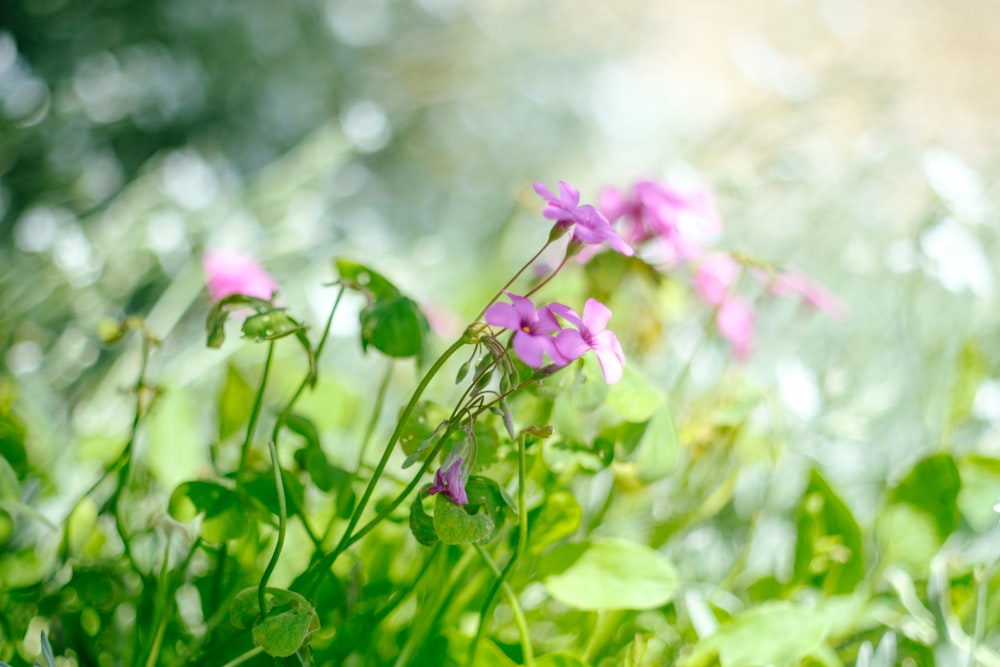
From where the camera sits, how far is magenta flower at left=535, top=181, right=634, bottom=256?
1.32 feet

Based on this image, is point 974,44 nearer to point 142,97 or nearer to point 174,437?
point 142,97

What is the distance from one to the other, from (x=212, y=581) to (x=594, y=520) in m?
0.23

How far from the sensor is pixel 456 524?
1.18ft

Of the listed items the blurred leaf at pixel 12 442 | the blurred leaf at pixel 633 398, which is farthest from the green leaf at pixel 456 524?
the blurred leaf at pixel 12 442

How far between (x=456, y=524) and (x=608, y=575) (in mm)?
165

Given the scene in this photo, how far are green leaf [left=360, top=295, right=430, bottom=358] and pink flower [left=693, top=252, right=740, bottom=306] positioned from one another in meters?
0.26

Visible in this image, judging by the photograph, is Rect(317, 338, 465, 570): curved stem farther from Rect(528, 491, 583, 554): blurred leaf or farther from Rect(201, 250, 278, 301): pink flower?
Rect(201, 250, 278, 301): pink flower

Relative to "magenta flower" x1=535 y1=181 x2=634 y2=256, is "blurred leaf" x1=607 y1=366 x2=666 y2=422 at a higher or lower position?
lower

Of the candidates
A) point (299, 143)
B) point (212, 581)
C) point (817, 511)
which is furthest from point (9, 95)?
point (817, 511)

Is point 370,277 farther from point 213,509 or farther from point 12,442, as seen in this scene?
point 12,442

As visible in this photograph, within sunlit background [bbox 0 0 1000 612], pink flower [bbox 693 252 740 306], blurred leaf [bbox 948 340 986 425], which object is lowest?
sunlit background [bbox 0 0 1000 612]

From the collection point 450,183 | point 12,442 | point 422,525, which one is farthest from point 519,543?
point 450,183

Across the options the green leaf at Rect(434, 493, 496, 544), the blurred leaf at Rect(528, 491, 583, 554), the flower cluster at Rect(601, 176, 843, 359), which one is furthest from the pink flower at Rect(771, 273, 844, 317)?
the green leaf at Rect(434, 493, 496, 544)

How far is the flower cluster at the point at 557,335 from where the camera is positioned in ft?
1.21
